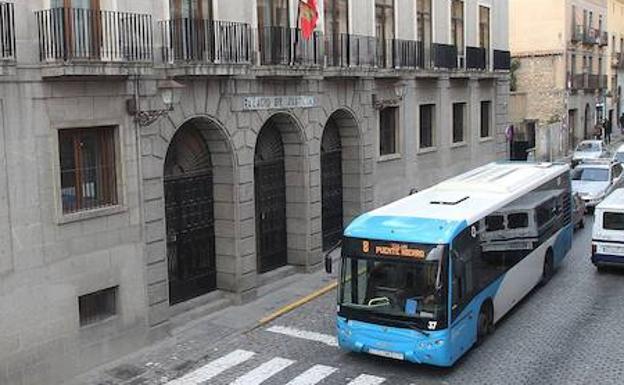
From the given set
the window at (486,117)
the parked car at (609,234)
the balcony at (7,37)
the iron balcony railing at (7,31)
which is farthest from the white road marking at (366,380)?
the window at (486,117)

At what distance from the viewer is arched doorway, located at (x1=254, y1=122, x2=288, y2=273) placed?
2114 cm

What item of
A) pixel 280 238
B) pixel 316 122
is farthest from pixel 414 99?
pixel 280 238

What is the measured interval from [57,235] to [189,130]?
5.29 m

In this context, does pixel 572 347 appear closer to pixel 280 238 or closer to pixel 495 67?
pixel 280 238

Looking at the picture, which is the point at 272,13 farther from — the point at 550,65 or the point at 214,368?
the point at 550,65

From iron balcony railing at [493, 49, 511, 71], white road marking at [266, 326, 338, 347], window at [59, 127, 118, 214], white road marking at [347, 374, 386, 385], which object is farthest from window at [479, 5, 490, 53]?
white road marking at [347, 374, 386, 385]

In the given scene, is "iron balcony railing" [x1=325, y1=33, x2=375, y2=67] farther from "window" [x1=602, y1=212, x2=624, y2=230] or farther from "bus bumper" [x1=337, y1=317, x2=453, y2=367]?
"bus bumper" [x1=337, y1=317, x2=453, y2=367]

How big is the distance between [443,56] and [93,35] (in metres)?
17.5

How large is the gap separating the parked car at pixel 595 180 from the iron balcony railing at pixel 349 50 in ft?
33.8

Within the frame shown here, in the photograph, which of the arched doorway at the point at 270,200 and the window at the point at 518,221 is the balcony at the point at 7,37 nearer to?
the arched doorway at the point at 270,200

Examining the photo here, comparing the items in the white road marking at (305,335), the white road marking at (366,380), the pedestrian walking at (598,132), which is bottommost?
the white road marking at (366,380)

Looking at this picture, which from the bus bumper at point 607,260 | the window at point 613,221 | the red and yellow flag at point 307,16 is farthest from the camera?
the red and yellow flag at point 307,16

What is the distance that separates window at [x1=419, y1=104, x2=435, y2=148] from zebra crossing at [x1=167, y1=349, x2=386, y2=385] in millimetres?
15883

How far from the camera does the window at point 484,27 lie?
33.5 metres
